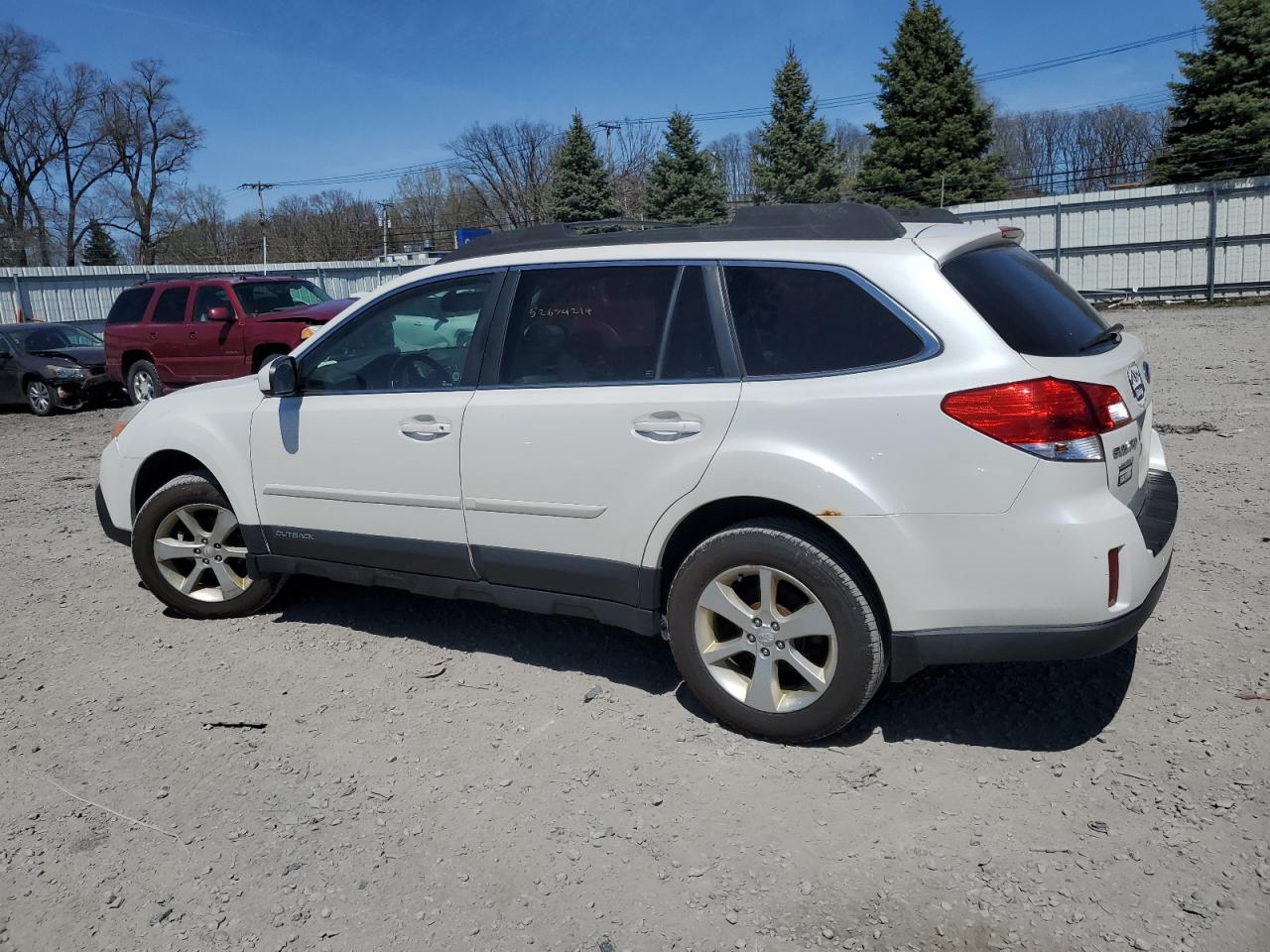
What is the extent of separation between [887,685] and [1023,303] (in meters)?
1.60

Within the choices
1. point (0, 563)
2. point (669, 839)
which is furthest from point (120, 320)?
point (669, 839)

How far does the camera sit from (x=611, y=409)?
3701mm

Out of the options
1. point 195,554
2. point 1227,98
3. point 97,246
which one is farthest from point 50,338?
point 97,246

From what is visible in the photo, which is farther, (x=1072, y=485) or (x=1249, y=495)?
(x=1249, y=495)

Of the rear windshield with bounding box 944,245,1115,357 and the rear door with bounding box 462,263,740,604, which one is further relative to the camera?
the rear door with bounding box 462,263,740,604

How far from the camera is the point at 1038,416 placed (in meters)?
3.04

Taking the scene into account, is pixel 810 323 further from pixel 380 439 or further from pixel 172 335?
pixel 172 335

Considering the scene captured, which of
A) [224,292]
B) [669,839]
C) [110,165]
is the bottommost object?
[669,839]

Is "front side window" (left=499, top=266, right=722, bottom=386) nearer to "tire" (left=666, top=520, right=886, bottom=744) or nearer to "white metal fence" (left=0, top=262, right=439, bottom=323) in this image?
"tire" (left=666, top=520, right=886, bottom=744)

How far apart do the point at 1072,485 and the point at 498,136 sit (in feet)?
212

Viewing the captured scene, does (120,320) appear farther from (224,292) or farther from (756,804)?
(756,804)

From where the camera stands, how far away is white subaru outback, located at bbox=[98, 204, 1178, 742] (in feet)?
10.2

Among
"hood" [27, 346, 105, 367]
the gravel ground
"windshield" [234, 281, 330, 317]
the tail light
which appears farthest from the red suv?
the tail light

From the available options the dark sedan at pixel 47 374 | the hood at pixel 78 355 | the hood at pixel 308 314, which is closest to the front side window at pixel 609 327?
the hood at pixel 308 314
